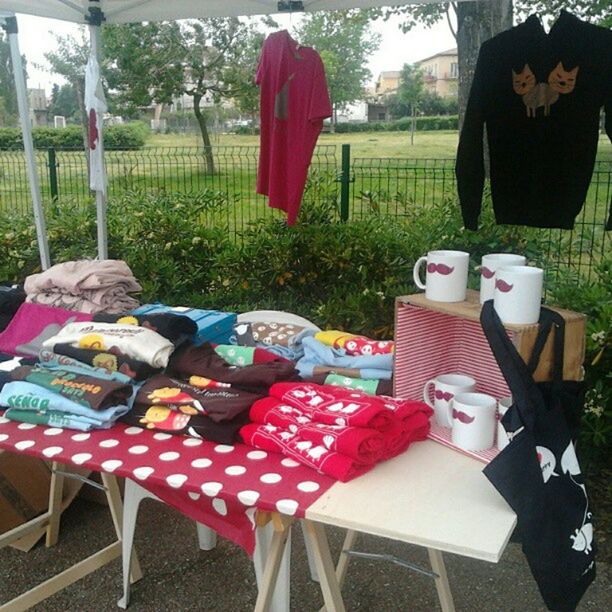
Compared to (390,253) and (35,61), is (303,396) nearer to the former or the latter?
(390,253)

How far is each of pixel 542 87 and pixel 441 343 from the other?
1.41 meters

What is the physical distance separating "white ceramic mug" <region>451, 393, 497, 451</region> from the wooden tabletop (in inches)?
2.0

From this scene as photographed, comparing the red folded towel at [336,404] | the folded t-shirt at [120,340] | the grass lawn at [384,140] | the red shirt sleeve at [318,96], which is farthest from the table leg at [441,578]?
the grass lawn at [384,140]

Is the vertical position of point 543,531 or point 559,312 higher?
point 559,312

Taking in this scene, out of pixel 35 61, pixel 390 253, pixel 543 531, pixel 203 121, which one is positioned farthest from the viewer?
pixel 35 61

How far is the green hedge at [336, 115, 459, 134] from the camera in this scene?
A: 13.5 meters

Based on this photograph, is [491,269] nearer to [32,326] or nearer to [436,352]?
[436,352]

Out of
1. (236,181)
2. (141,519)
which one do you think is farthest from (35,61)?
(141,519)

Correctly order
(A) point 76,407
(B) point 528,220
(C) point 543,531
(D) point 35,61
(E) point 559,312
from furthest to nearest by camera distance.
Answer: (D) point 35,61, (B) point 528,220, (A) point 76,407, (E) point 559,312, (C) point 543,531

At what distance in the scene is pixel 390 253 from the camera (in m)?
3.99

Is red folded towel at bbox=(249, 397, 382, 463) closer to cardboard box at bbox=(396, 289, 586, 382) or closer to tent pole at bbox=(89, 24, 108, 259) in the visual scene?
cardboard box at bbox=(396, 289, 586, 382)

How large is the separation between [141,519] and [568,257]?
9.17 feet

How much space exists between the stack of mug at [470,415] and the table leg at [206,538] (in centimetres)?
121

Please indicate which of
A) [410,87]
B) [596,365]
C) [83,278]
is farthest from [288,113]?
[410,87]
